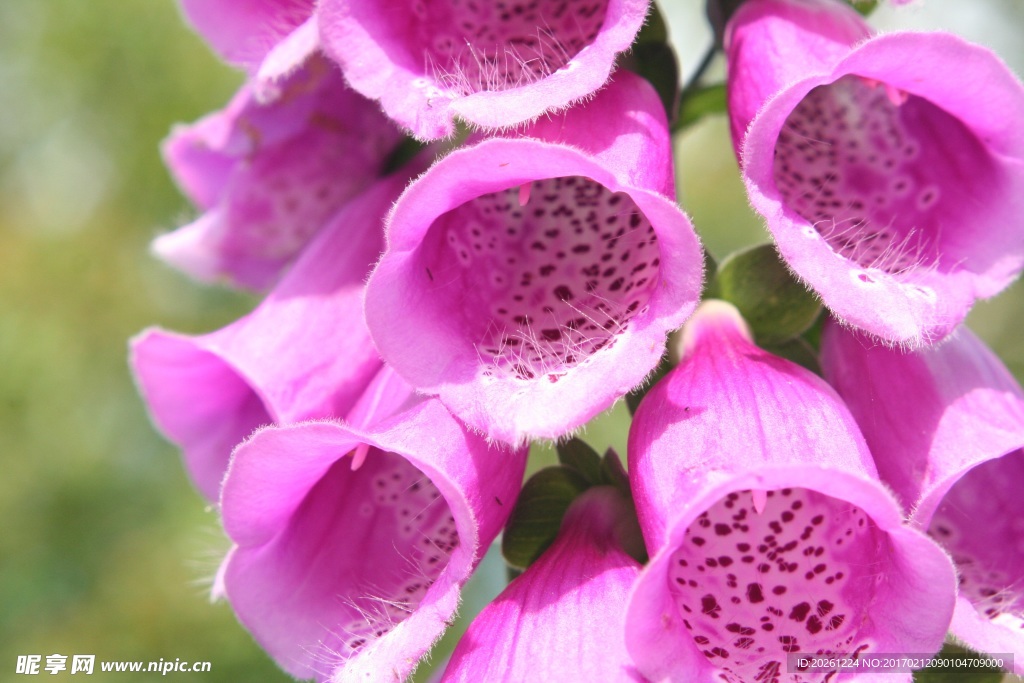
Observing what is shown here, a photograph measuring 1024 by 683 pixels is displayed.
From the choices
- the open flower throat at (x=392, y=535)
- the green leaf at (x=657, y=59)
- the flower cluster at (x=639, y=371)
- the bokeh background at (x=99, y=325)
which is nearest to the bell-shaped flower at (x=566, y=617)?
the flower cluster at (x=639, y=371)

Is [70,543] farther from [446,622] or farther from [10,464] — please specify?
[446,622]

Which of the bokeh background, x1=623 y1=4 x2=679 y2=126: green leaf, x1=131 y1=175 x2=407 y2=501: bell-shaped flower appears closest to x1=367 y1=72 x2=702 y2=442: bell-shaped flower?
x1=623 y1=4 x2=679 y2=126: green leaf

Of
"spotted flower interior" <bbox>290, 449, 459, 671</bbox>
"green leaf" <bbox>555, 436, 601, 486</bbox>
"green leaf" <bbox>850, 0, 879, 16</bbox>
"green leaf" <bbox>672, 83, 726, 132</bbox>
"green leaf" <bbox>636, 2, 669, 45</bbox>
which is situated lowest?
"spotted flower interior" <bbox>290, 449, 459, 671</bbox>

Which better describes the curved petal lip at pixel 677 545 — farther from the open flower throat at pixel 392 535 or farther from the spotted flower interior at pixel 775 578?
the open flower throat at pixel 392 535

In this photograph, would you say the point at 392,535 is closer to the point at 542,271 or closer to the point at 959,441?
the point at 542,271

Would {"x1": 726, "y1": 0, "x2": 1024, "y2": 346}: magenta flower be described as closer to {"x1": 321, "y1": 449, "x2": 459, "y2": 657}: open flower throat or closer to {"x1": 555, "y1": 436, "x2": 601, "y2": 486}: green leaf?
{"x1": 555, "y1": 436, "x2": 601, "y2": 486}: green leaf

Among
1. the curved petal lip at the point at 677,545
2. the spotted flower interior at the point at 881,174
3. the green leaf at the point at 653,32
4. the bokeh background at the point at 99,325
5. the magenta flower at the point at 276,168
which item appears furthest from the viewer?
the bokeh background at the point at 99,325

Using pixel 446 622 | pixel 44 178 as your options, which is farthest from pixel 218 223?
pixel 44 178

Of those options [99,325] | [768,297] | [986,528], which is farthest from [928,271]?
[99,325]
